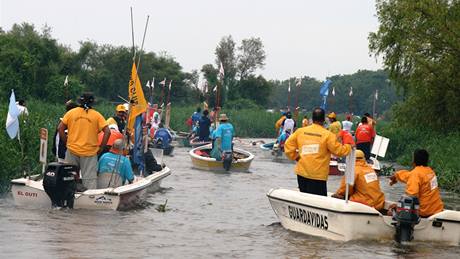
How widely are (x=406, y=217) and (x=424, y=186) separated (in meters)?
0.77

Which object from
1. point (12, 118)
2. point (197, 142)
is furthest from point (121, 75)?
point (12, 118)

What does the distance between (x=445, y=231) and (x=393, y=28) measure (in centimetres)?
2214

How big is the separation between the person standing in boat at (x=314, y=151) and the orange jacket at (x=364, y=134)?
1329 cm

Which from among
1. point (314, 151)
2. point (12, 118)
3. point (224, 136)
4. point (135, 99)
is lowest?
point (224, 136)

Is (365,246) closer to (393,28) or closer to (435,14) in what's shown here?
(435,14)

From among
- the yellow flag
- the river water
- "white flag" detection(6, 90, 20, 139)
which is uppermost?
the yellow flag

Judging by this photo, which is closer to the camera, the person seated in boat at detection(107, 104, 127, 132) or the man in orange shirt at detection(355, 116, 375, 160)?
the person seated in boat at detection(107, 104, 127, 132)

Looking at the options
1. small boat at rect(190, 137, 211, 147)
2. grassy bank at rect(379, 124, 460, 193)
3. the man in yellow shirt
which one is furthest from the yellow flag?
small boat at rect(190, 137, 211, 147)

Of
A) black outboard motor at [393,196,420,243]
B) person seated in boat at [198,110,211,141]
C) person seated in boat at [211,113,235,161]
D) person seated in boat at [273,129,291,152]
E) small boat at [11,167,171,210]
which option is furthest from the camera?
person seated in boat at [198,110,211,141]

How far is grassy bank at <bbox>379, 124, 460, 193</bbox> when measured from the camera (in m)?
24.9

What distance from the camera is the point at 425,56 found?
3234 centimetres

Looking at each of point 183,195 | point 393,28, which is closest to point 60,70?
point 393,28

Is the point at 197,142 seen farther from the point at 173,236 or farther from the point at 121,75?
the point at 121,75

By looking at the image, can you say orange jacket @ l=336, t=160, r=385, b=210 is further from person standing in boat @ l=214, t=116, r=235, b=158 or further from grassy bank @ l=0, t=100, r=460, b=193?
person standing in boat @ l=214, t=116, r=235, b=158
